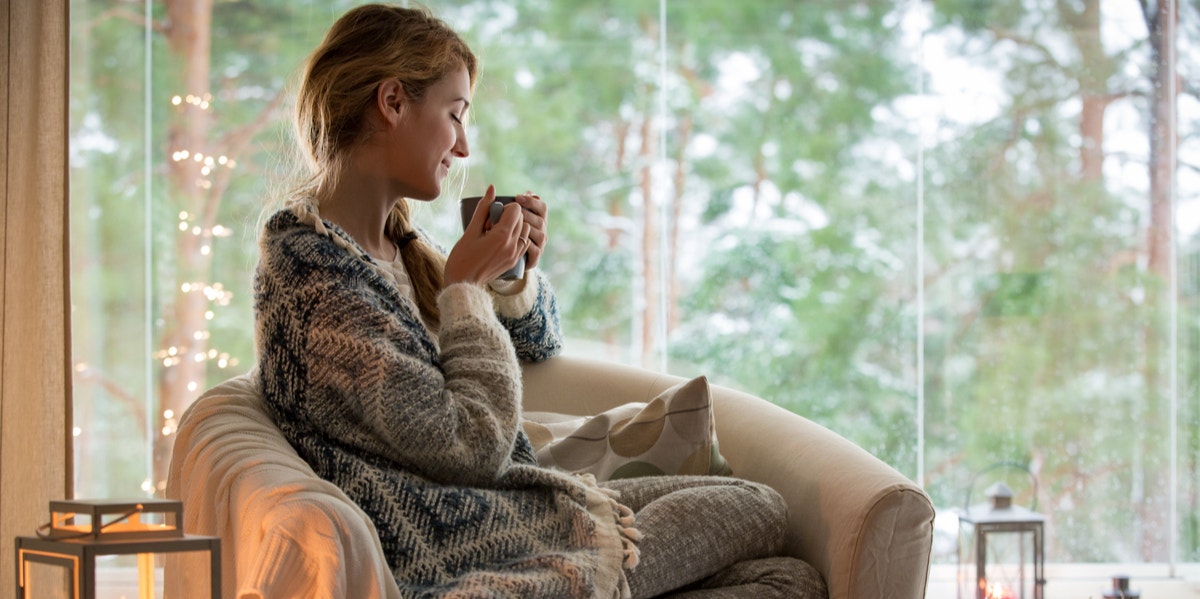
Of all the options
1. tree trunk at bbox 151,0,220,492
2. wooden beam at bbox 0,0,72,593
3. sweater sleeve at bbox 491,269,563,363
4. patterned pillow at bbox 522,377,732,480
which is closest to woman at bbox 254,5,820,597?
patterned pillow at bbox 522,377,732,480

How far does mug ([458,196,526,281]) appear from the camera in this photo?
149cm

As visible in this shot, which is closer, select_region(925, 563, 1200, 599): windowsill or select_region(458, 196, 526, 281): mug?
select_region(458, 196, 526, 281): mug

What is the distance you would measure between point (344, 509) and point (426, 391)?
0.59ft

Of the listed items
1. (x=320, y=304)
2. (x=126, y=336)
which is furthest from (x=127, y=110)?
(x=320, y=304)

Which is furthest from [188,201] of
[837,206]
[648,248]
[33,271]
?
[837,206]

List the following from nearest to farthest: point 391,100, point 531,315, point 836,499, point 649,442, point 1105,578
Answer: point 836,499
point 391,100
point 649,442
point 531,315
point 1105,578

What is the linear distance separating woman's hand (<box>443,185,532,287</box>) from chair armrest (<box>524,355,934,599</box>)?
467 millimetres

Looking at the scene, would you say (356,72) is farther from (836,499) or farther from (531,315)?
(836,499)

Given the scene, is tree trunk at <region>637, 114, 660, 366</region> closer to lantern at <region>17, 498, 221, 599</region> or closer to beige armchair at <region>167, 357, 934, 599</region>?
beige armchair at <region>167, 357, 934, 599</region>

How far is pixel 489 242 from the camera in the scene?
4.82ft

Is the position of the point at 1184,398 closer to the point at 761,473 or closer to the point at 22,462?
the point at 761,473

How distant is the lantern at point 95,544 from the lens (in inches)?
38.7

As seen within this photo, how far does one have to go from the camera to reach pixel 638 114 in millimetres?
3469

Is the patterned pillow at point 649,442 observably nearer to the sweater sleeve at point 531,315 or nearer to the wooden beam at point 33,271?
the sweater sleeve at point 531,315
